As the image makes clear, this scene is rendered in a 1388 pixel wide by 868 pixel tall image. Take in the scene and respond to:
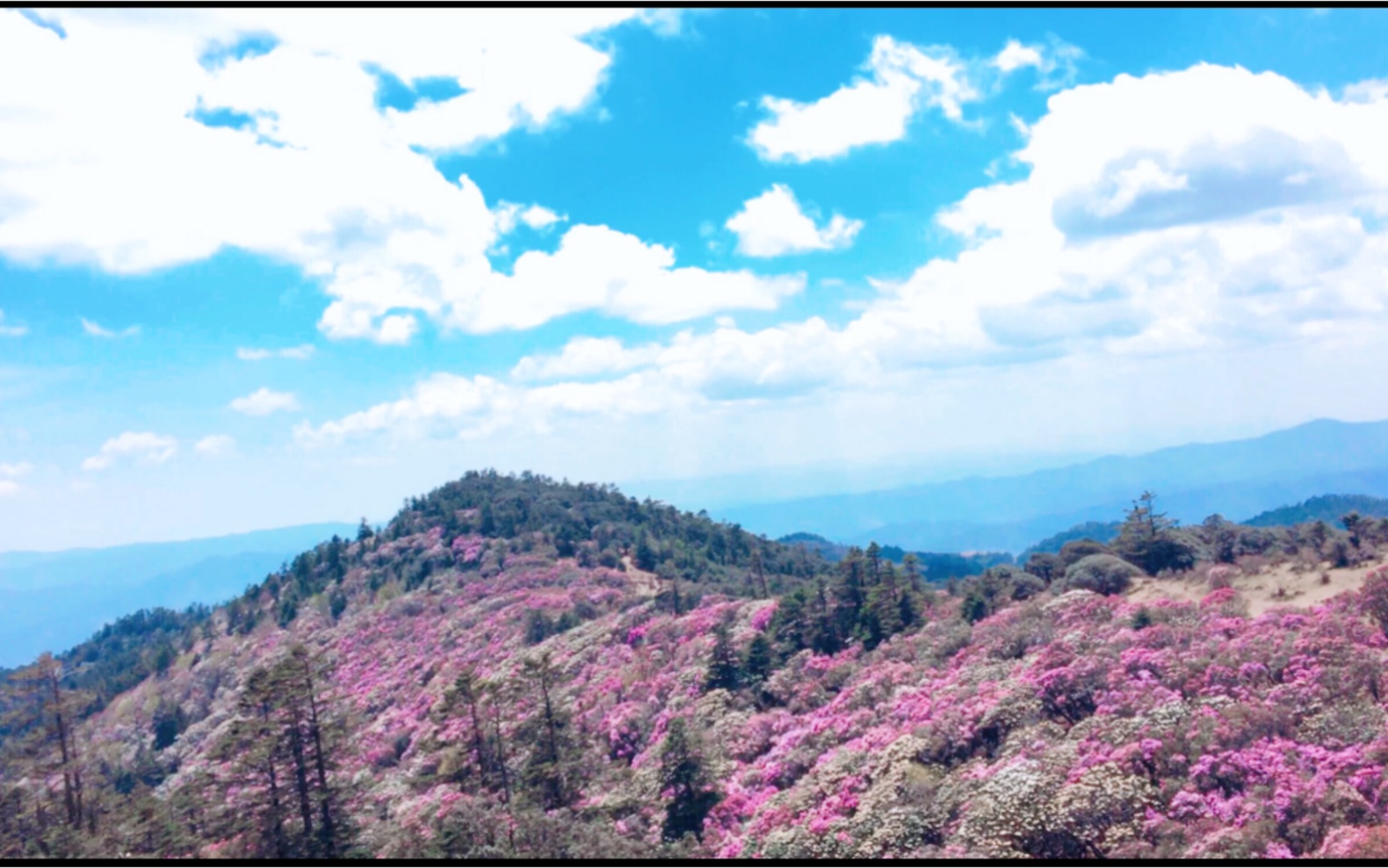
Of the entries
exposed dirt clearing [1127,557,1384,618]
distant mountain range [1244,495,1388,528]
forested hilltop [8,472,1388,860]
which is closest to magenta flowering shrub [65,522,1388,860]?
forested hilltop [8,472,1388,860]

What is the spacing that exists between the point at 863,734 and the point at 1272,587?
45.8 ft

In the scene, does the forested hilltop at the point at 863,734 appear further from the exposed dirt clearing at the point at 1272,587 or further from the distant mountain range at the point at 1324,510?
the distant mountain range at the point at 1324,510

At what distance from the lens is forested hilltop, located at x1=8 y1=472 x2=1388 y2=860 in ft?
50.0

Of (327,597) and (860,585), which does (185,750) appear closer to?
(327,597)

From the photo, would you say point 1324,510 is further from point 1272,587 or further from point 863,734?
point 863,734

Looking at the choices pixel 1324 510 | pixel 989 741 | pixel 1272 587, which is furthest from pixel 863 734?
pixel 1324 510

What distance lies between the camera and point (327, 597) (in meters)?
75.4

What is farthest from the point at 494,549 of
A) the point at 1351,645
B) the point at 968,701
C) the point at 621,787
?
the point at 1351,645

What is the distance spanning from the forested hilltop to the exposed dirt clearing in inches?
7.2

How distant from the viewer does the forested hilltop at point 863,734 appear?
50.0ft

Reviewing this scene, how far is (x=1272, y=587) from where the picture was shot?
83.7 ft

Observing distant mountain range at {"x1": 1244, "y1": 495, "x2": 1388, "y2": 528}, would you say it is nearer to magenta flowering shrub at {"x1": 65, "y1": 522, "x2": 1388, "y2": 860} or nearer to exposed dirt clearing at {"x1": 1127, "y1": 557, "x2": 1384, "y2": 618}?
exposed dirt clearing at {"x1": 1127, "y1": 557, "x2": 1384, "y2": 618}

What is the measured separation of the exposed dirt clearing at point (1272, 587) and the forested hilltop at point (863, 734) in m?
0.18

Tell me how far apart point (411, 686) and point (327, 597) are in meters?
32.5
